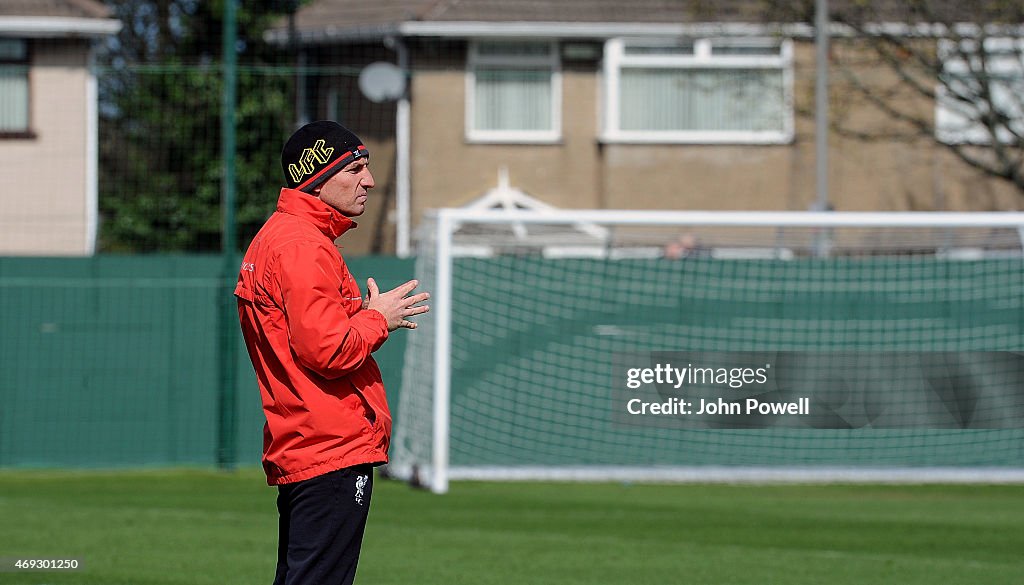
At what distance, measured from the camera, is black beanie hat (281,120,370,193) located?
15.2 ft

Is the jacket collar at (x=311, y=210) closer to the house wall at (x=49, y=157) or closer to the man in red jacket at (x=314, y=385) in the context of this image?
the man in red jacket at (x=314, y=385)

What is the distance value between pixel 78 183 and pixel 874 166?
11.4 meters

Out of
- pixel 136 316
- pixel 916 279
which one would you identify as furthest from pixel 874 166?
pixel 136 316

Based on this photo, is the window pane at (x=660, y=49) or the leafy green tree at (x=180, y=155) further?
the window pane at (x=660, y=49)

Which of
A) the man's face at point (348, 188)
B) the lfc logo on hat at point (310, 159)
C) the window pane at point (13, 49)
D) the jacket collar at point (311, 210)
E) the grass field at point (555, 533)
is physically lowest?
the grass field at point (555, 533)

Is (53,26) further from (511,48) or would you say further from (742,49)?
Result: (742,49)

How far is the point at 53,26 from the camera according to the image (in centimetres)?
2244

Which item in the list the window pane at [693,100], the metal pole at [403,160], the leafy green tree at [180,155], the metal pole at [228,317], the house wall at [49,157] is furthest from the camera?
the window pane at [693,100]

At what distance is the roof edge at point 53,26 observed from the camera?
2242 centimetres

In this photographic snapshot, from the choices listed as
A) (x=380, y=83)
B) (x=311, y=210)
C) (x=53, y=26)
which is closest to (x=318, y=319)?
(x=311, y=210)

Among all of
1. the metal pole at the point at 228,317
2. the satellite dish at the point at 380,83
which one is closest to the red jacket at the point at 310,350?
the metal pole at the point at 228,317

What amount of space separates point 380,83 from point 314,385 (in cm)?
1561

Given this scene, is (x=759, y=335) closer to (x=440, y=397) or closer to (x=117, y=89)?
(x=440, y=397)

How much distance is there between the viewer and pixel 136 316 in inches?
583
